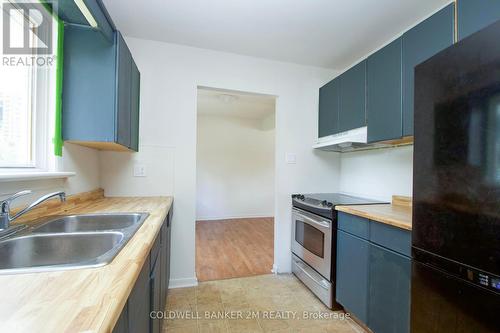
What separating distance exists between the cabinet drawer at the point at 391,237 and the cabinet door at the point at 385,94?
644 millimetres

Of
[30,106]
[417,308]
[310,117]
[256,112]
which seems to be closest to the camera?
[417,308]

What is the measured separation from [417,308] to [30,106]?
225 cm

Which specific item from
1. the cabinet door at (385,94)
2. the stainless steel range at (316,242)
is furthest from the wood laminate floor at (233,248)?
the cabinet door at (385,94)

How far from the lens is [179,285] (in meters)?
2.13

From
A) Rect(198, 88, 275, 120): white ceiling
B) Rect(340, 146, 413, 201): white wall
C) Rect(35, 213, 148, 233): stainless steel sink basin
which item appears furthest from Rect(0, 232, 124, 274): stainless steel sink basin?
Rect(198, 88, 275, 120): white ceiling

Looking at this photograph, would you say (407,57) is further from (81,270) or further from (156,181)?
(156,181)

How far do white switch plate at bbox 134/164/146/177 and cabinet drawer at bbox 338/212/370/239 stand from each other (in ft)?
5.81

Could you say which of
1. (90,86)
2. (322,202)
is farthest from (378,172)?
(90,86)

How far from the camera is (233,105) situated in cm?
407

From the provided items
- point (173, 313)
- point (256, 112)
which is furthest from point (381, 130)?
point (256, 112)

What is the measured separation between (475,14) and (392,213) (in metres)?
1.15

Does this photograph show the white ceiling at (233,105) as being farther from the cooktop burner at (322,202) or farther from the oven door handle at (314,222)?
the oven door handle at (314,222)

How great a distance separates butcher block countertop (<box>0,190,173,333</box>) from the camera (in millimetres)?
408

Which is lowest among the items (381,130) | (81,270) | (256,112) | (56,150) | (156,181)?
(81,270)
